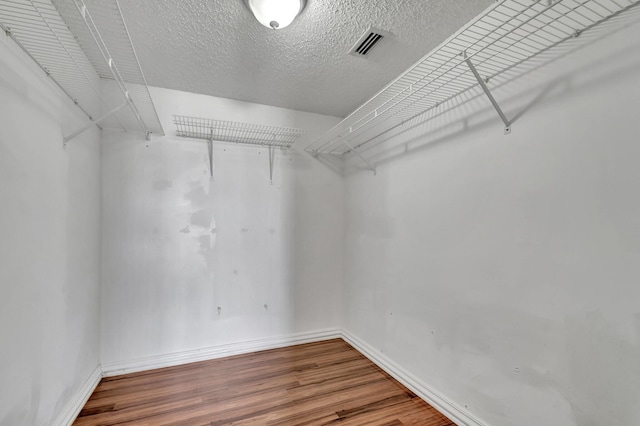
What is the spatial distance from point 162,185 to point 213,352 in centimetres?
148

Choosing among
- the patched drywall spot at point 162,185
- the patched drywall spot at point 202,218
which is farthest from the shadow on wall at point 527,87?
the patched drywall spot at point 162,185

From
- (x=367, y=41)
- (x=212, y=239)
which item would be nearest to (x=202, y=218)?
(x=212, y=239)

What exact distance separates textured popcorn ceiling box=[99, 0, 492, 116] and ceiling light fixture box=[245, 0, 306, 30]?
0.23 feet

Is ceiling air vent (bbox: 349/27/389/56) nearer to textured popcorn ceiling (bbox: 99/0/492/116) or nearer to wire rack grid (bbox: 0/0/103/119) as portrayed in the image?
textured popcorn ceiling (bbox: 99/0/492/116)

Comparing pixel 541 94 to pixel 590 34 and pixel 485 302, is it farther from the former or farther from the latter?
pixel 485 302

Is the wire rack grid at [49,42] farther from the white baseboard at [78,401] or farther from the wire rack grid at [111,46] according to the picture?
the white baseboard at [78,401]

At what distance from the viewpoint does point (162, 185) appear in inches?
91.0

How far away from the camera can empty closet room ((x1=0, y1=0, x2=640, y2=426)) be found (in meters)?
1.11

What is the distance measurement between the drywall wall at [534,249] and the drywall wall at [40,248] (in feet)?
6.87

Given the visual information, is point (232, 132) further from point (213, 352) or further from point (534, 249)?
point (534, 249)

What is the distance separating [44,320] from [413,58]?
2548 mm

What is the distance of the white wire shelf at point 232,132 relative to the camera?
2.29 m

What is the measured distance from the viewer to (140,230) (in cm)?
224

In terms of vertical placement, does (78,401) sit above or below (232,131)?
below
